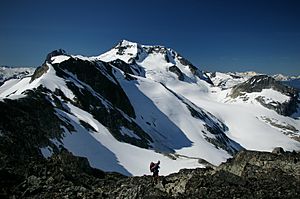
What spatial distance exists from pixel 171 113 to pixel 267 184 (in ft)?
567

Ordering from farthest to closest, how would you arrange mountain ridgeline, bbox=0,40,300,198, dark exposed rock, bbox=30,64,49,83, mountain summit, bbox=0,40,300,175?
dark exposed rock, bbox=30,64,49,83 → mountain summit, bbox=0,40,300,175 → mountain ridgeline, bbox=0,40,300,198

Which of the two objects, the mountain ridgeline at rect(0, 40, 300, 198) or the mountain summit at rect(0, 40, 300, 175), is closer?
the mountain ridgeline at rect(0, 40, 300, 198)

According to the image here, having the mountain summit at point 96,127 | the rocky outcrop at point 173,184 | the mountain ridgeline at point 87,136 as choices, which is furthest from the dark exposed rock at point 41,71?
the rocky outcrop at point 173,184

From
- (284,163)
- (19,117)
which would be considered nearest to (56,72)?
(19,117)

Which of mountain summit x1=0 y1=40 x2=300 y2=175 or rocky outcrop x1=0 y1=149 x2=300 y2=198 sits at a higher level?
mountain summit x1=0 y1=40 x2=300 y2=175

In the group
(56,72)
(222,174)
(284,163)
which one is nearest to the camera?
(222,174)

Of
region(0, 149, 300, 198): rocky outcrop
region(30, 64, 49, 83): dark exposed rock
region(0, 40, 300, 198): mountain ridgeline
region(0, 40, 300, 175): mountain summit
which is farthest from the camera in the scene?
region(30, 64, 49, 83): dark exposed rock

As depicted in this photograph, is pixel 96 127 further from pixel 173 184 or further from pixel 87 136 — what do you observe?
pixel 173 184

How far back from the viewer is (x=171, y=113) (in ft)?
638

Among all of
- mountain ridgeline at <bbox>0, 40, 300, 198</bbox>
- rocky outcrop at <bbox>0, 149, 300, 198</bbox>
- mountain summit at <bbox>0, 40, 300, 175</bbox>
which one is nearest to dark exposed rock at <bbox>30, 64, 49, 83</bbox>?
mountain summit at <bbox>0, 40, 300, 175</bbox>

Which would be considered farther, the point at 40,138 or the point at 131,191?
the point at 40,138

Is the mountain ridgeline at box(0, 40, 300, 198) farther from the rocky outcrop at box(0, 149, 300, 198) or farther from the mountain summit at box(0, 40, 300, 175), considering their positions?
the rocky outcrop at box(0, 149, 300, 198)

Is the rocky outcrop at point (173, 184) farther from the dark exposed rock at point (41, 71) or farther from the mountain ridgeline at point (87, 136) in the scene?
the dark exposed rock at point (41, 71)

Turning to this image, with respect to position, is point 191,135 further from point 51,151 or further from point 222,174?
point 222,174
